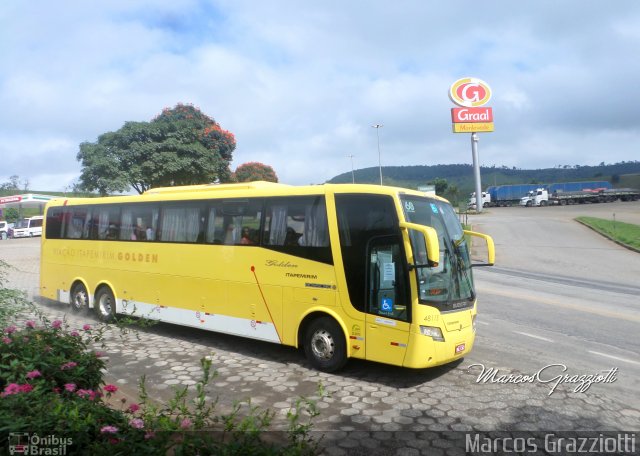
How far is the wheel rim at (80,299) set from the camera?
12086 millimetres

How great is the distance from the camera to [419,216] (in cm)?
730

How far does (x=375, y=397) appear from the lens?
21.3ft

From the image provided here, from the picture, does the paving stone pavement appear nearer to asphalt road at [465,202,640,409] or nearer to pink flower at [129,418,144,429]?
pink flower at [129,418,144,429]

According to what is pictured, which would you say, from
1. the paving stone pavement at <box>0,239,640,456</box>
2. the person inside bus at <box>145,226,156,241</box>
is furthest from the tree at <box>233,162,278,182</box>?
the paving stone pavement at <box>0,239,640,456</box>

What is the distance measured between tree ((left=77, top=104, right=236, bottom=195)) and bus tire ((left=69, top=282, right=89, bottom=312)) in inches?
628

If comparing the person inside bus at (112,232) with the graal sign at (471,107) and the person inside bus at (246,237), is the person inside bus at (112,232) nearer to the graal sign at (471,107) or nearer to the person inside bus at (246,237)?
the person inside bus at (246,237)

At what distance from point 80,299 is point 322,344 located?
7.46 m

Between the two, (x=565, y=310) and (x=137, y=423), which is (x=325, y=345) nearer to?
(x=137, y=423)

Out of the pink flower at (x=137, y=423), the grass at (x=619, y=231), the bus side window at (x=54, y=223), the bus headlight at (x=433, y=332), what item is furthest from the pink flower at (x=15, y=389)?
the grass at (x=619, y=231)

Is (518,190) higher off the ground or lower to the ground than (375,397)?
higher

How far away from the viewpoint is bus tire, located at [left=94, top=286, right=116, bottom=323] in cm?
1146

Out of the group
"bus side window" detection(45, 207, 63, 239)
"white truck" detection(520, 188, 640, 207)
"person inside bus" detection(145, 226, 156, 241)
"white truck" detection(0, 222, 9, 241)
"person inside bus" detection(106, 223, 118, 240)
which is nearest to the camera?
"person inside bus" detection(145, 226, 156, 241)

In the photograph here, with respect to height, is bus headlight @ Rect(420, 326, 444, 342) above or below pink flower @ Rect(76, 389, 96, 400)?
below

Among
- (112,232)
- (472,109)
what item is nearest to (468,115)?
(472,109)
